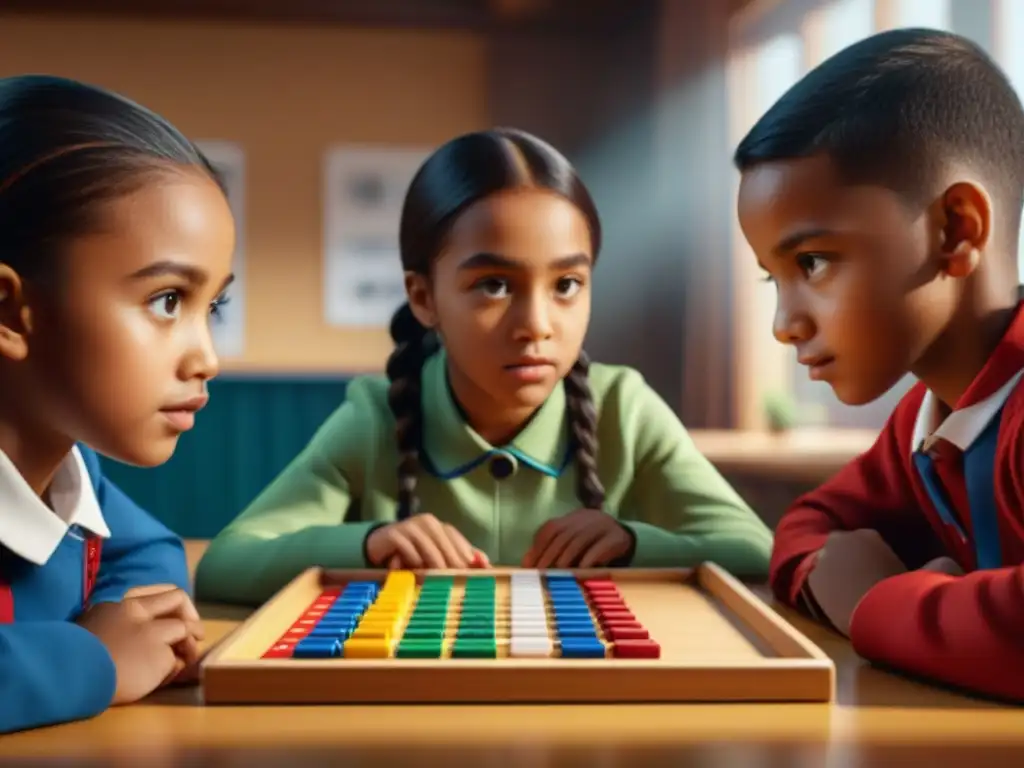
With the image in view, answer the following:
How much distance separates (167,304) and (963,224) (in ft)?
1.56

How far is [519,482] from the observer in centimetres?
109

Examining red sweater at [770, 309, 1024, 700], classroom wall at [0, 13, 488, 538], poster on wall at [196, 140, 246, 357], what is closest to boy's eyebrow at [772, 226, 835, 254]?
red sweater at [770, 309, 1024, 700]

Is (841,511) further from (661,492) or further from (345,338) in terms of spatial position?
(345,338)

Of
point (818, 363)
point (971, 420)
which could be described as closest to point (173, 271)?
point (818, 363)

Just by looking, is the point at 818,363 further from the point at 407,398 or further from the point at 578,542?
the point at 407,398

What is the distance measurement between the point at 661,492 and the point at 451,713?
2.00 ft

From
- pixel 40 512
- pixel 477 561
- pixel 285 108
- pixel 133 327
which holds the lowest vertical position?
pixel 477 561

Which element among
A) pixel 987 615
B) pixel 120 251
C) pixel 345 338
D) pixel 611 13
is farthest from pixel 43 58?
pixel 987 615

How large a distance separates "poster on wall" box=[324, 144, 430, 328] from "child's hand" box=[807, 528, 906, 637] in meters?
3.54

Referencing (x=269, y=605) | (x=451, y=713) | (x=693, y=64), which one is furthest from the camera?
(x=693, y=64)

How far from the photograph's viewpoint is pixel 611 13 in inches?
161

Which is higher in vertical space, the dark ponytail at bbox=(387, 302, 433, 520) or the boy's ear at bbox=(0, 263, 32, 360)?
the boy's ear at bbox=(0, 263, 32, 360)

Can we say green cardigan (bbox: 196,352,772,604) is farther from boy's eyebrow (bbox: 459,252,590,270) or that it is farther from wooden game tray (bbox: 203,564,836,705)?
wooden game tray (bbox: 203,564,836,705)

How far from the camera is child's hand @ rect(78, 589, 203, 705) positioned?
565 millimetres
